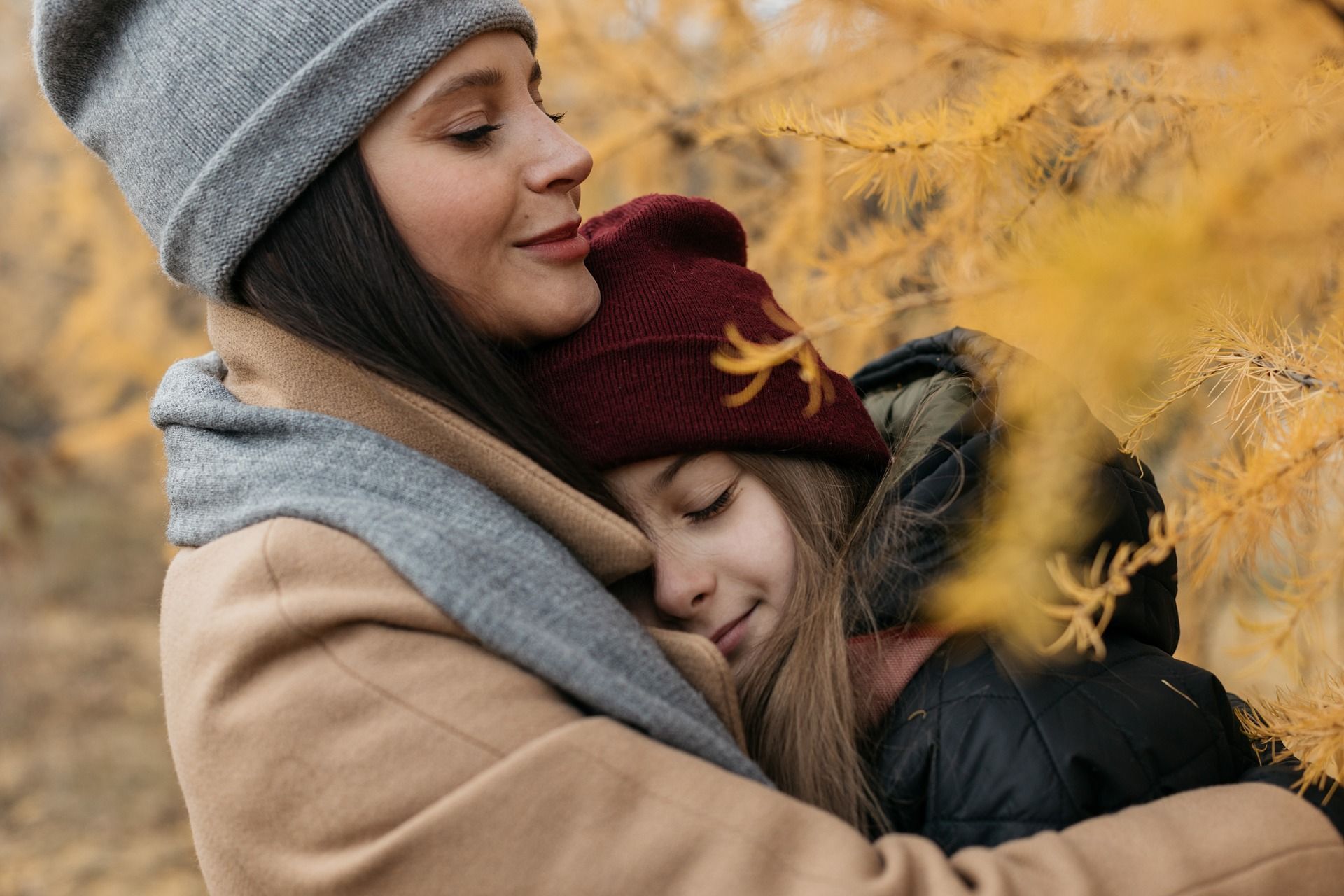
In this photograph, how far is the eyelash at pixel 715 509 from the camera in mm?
1169

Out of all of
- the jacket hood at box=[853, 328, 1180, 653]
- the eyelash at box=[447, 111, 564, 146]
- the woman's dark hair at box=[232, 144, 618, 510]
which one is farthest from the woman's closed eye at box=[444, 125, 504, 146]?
the jacket hood at box=[853, 328, 1180, 653]

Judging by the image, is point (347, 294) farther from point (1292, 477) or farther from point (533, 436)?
point (1292, 477)

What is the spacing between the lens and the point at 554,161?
1.13 m

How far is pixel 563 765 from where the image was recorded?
2.63 feet

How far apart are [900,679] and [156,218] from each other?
0.97 metres

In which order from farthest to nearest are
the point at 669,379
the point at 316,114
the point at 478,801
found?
the point at 669,379, the point at 316,114, the point at 478,801

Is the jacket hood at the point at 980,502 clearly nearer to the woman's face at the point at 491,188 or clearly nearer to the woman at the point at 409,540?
the woman at the point at 409,540

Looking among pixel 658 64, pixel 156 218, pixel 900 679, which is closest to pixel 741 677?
pixel 900 679

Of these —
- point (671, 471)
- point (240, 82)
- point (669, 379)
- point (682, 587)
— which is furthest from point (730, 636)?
point (240, 82)

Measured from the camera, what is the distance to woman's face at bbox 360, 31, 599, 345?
1.06 m

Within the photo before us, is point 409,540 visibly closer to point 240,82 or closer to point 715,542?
point 715,542

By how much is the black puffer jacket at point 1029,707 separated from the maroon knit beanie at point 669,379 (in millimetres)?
144

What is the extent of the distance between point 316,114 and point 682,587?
0.63 metres

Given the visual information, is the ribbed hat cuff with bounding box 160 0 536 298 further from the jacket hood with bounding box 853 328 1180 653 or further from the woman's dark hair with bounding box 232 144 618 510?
the jacket hood with bounding box 853 328 1180 653
